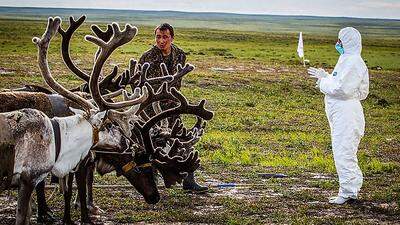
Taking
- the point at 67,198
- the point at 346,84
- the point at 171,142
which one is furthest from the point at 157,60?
the point at 67,198

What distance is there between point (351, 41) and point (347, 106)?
932mm

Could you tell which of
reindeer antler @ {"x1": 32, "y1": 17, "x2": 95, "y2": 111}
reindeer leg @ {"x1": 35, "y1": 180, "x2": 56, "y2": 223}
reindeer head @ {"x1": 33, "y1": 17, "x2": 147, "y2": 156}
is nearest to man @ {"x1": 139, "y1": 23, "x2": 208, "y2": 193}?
reindeer head @ {"x1": 33, "y1": 17, "x2": 147, "y2": 156}

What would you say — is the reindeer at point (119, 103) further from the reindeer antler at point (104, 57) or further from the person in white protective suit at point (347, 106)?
the person in white protective suit at point (347, 106)

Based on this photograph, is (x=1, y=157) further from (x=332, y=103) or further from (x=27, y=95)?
(x=332, y=103)

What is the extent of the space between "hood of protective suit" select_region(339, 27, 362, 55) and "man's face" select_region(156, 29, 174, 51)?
8.40ft

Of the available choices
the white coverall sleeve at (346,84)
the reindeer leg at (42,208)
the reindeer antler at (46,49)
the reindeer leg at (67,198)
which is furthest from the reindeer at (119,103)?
the white coverall sleeve at (346,84)

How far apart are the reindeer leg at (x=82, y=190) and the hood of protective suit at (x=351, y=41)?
4193 millimetres

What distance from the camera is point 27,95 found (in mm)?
8094

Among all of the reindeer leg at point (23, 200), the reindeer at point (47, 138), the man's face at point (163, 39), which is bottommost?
the reindeer leg at point (23, 200)

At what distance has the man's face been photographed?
10.3m

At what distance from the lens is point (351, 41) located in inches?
390

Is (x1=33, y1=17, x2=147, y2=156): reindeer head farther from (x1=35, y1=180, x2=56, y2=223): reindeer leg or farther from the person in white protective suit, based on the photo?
the person in white protective suit

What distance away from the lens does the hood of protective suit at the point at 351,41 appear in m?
9.90

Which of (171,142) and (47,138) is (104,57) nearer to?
(47,138)
